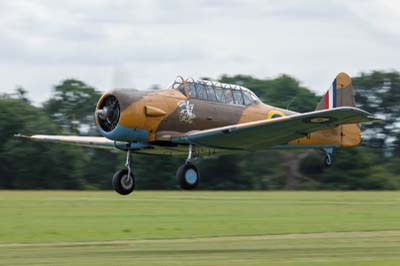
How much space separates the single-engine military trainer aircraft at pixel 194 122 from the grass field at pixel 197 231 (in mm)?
2171

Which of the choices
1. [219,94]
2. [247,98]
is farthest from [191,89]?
[247,98]

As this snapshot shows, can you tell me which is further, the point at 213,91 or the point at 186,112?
the point at 213,91

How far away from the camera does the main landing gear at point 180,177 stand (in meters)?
25.0

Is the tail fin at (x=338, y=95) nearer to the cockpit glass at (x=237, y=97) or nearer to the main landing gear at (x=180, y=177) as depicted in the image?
the cockpit glass at (x=237, y=97)

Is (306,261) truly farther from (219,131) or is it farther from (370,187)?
(370,187)

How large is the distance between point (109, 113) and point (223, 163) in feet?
100

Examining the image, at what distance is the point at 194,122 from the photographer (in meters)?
26.0

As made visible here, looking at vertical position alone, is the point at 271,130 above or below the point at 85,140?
above

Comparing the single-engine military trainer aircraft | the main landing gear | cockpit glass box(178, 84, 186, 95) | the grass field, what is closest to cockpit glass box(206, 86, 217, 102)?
the single-engine military trainer aircraft

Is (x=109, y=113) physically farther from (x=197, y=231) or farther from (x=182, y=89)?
(x=197, y=231)

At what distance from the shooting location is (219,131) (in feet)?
82.4

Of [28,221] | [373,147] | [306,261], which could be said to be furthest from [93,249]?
[373,147]

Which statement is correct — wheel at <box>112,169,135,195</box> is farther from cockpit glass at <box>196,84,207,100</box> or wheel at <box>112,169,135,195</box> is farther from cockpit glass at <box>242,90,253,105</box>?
cockpit glass at <box>242,90,253,105</box>

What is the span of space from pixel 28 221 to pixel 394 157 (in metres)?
41.4
